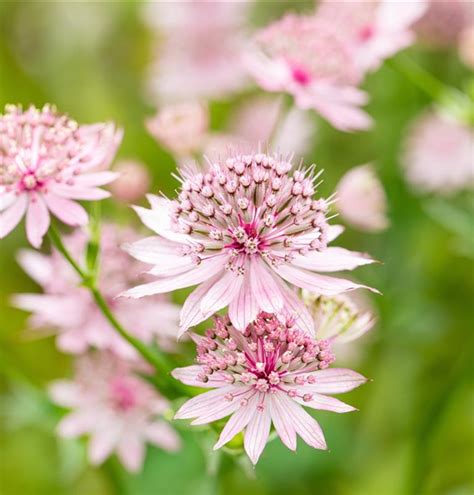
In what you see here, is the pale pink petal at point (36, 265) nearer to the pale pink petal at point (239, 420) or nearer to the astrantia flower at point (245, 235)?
the astrantia flower at point (245, 235)

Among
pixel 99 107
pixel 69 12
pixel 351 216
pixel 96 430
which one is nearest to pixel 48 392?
pixel 96 430

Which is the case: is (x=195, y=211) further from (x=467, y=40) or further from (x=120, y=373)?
(x=467, y=40)

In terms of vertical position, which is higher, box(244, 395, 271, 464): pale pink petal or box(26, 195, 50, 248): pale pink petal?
box(26, 195, 50, 248): pale pink petal

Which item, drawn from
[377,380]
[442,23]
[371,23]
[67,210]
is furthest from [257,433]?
[442,23]

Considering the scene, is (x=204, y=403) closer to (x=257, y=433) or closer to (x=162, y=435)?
(x=257, y=433)

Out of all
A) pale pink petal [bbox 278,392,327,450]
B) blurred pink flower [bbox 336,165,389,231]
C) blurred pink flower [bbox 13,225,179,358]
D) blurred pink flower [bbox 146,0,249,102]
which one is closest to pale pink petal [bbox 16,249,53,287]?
blurred pink flower [bbox 13,225,179,358]

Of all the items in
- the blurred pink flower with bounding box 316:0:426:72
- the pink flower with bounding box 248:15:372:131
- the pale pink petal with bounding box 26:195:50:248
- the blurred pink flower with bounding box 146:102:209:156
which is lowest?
the pale pink petal with bounding box 26:195:50:248

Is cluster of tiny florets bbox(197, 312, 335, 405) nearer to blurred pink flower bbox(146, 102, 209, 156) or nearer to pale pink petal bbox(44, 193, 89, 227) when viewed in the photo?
pale pink petal bbox(44, 193, 89, 227)
